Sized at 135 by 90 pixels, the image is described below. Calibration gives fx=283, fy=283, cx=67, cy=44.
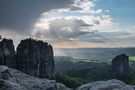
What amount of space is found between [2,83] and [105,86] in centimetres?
1156

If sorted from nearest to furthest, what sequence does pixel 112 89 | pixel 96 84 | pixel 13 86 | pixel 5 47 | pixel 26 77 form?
pixel 13 86 → pixel 112 89 → pixel 96 84 → pixel 26 77 → pixel 5 47

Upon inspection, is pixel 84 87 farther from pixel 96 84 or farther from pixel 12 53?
pixel 12 53

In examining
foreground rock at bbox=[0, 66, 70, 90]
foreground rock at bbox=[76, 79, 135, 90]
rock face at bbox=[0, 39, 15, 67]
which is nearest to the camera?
foreground rock at bbox=[76, 79, 135, 90]

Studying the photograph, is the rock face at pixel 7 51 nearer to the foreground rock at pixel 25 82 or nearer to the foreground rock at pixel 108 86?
the foreground rock at pixel 25 82

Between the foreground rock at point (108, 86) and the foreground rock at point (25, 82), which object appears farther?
the foreground rock at point (25, 82)

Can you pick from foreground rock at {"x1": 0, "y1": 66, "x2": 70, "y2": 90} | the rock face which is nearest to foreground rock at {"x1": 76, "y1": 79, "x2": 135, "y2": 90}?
foreground rock at {"x1": 0, "y1": 66, "x2": 70, "y2": 90}

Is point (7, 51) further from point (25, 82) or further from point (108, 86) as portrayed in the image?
point (108, 86)

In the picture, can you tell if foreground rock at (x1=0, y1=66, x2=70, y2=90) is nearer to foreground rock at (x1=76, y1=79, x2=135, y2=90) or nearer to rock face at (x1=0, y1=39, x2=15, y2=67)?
foreground rock at (x1=76, y1=79, x2=135, y2=90)

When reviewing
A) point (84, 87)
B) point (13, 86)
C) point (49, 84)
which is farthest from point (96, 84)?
point (13, 86)

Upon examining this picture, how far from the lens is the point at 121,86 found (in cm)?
3281

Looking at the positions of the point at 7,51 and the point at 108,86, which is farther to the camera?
the point at 7,51

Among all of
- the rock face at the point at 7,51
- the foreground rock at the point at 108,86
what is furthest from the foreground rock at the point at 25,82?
the rock face at the point at 7,51

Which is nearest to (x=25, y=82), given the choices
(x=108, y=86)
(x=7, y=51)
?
(x=108, y=86)

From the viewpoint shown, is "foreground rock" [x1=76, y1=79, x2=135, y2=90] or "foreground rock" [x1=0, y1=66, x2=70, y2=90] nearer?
"foreground rock" [x1=76, y1=79, x2=135, y2=90]
